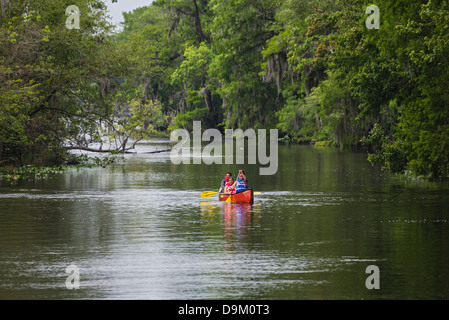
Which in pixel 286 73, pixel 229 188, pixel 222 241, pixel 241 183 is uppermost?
pixel 286 73

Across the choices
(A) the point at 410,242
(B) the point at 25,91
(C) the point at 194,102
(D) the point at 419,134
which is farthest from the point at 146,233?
(C) the point at 194,102

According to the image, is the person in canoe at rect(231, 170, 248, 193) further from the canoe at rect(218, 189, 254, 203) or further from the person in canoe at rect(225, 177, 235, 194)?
the canoe at rect(218, 189, 254, 203)

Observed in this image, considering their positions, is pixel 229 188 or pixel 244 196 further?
pixel 229 188

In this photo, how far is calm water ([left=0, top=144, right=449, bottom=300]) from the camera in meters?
13.0

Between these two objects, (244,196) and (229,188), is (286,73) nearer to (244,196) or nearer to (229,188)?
(229,188)

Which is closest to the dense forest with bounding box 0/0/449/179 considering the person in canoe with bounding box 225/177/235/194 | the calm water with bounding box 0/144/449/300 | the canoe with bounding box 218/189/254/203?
the calm water with bounding box 0/144/449/300

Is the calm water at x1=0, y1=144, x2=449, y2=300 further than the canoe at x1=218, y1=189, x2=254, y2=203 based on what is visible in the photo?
No

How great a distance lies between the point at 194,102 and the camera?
9056cm

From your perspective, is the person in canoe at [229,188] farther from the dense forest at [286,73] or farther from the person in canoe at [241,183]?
the dense forest at [286,73]

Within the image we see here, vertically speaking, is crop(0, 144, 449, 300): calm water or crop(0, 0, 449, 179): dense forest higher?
crop(0, 0, 449, 179): dense forest

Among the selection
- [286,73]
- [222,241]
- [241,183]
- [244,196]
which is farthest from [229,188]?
[286,73]

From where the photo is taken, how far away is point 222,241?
17.9m

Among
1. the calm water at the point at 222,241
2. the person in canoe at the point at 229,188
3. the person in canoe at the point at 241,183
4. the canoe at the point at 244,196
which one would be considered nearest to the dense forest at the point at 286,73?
the calm water at the point at 222,241

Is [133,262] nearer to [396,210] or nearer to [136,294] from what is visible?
[136,294]
